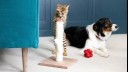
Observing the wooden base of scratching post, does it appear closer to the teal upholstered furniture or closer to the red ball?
the red ball

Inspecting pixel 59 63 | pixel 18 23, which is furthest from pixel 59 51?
pixel 18 23

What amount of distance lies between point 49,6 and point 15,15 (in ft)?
5.44

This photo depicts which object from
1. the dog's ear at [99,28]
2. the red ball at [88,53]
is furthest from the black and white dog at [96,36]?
the red ball at [88,53]

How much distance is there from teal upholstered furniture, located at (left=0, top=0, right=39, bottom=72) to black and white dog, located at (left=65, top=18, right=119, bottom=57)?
955mm

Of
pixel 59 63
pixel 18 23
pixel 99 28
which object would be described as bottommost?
pixel 59 63

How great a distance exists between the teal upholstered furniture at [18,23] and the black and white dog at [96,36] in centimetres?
96

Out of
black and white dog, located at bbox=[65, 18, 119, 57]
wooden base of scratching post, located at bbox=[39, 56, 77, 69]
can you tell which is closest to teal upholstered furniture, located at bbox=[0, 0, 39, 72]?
wooden base of scratching post, located at bbox=[39, 56, 77, 69]

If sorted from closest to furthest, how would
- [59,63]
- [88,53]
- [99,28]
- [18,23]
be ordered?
[18,23]
[59,63]
[88,53]
[99,28]

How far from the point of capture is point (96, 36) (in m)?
2.64

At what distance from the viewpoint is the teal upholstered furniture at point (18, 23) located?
1726 mm

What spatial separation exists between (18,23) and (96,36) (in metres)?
1.14

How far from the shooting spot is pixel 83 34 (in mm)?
2684

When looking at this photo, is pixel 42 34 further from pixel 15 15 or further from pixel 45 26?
pixel 15 15

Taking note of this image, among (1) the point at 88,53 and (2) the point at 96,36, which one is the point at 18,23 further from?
(2) the point at 96,36
